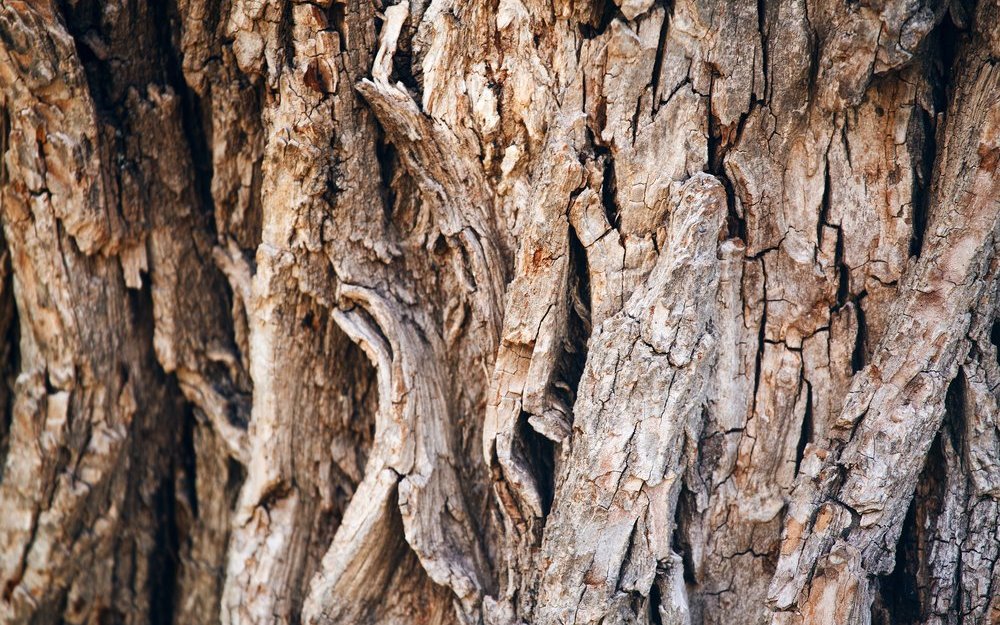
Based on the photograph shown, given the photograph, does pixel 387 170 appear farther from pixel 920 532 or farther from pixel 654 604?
pixel 920 532

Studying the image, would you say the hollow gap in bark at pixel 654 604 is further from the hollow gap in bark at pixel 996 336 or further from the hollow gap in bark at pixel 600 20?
the hollow gap in bark at pixel 600 20

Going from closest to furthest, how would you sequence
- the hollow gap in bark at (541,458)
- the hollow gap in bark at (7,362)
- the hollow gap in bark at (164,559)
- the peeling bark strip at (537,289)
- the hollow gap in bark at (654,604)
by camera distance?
1. the peeling bark strip at (537,289)
2. the hollow gap in bark at (654,604)
3. the hollow gap in bark at (541,458)
4. the hollow gap in bark at (7,362)
5. the hollow gap in bark at (164,559)

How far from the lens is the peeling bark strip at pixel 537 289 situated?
1826 mm

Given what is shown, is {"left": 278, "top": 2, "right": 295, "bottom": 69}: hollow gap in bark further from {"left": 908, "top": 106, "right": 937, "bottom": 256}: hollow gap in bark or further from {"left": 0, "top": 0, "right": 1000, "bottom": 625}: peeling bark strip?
{"left": 908, "top": 106, "right": 937, "bottom": 256}: hollow gap in bark

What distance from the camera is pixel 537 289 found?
6.34ft

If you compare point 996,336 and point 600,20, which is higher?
point 600,20

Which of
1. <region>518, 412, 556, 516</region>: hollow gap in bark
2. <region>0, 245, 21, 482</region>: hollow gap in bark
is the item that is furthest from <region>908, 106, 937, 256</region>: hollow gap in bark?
<region>0, 245, 21, 482</region>: hollow gap in bark

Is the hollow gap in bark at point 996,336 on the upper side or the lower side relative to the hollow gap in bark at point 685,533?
upper

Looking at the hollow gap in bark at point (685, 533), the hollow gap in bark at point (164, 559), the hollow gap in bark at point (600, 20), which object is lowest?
the hollow gap in bark at point (164, 559)

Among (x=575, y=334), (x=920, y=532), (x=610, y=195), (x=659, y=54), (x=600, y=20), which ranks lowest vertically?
(x=920, y=532)

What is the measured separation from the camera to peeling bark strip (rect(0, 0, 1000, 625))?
5.99 feet

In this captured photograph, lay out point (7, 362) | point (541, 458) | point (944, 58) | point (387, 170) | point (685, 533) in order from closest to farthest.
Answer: point (944, 58) → point (685, 533) → point (541, 458) → point (387, 170) → point (7, 362)

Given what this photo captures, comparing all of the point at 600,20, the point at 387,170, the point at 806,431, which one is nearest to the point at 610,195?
the point at 600,20

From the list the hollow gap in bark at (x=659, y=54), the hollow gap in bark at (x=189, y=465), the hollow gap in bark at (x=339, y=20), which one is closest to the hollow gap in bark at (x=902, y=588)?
the hollow gap in bark at (x=659, y=54)
